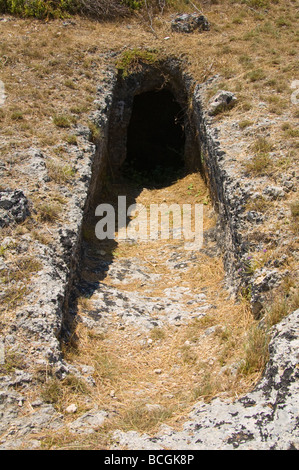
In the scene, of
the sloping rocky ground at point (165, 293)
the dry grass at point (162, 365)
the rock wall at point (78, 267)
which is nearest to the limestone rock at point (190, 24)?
the rock wall at point (78, 267)

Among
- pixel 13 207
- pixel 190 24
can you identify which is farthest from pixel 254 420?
pixel 190 24

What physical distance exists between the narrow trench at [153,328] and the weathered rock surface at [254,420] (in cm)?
22

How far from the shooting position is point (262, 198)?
247 inches

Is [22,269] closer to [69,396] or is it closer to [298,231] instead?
[69,396]

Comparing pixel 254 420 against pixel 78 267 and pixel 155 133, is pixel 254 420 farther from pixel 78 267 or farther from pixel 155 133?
pixel 155 133

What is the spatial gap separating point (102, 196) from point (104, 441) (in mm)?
7292

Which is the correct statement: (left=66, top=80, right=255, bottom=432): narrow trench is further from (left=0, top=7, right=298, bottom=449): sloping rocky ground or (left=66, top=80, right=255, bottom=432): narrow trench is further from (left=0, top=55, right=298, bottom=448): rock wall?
(left=0, top=55, right=298, bottom=448): rock wall

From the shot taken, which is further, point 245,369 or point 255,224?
point 255,224

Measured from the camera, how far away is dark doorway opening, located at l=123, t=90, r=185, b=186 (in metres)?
13.5

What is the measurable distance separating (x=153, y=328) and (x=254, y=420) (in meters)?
2.45

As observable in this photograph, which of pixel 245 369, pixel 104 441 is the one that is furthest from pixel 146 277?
pixel 104 441

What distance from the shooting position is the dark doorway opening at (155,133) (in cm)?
1352

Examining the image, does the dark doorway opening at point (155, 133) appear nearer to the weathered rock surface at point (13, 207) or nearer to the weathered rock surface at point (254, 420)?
the weathered rock surface at point (13, 207)

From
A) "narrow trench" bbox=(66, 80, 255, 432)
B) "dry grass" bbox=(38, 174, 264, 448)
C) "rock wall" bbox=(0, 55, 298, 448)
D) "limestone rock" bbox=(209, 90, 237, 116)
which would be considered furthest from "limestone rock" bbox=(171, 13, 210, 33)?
"dry grass" bbox=(38, 174, 264, 448)
